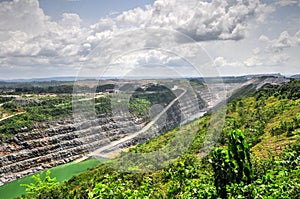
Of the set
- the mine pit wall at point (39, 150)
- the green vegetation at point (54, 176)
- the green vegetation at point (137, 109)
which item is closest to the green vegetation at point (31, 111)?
the mine pit wall at point (39, 150)

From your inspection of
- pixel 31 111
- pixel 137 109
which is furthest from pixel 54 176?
pixel 137 109

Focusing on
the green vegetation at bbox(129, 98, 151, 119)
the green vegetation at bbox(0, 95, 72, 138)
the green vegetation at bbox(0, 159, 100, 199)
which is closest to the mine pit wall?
the green vegetation at bbox(0, 159, 100, 199)

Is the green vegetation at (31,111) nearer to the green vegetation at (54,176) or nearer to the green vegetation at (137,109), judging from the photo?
the green vegetation at (54,176)

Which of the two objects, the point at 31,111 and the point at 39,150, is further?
the point at 31,111

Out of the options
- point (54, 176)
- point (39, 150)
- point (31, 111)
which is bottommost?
point (54, 176)

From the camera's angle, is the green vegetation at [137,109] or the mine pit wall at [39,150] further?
the mine pit wall at [39,150]

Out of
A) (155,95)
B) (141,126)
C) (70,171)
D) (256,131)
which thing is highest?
(155,95)

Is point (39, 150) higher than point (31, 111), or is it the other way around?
point (31, 111)

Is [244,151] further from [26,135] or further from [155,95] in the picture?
[26,135]

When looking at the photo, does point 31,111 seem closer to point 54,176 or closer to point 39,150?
point 39,150

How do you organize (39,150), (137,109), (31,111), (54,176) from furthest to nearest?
(31,111)
(39,150)
(54,176)
(137,109)

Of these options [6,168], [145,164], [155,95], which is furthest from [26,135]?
[145,164]
